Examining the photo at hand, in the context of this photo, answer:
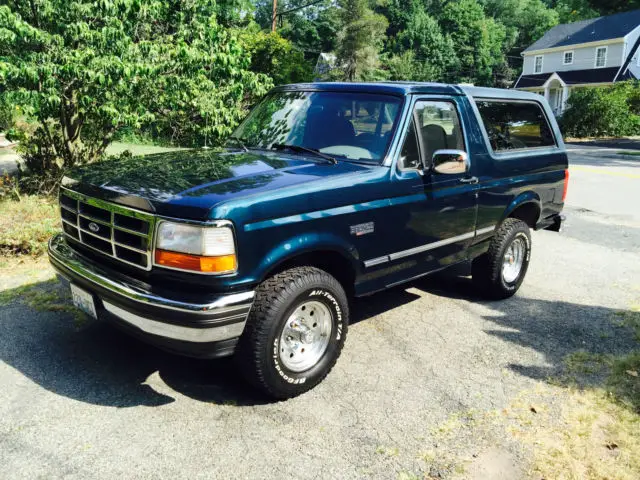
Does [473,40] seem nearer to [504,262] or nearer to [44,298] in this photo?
[504,262]

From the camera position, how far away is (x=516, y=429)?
361 centimetres

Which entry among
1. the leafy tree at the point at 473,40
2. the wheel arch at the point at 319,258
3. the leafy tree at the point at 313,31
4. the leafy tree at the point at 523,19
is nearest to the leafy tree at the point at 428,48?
the leafy tree at the point at 473,40

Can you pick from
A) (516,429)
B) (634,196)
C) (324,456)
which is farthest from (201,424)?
(634,196)

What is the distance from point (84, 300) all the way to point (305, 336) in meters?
1.51

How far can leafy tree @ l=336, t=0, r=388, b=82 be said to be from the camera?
68.9m

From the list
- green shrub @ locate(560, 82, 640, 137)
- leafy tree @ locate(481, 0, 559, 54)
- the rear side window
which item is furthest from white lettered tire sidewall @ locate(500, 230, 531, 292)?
leafy tree @ locate(481, 0, 559, 54)

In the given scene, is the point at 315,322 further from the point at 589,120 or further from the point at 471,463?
the point at 589,120

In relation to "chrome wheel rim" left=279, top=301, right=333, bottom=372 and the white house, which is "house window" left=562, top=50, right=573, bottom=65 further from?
"chrome wheel rim" left=279, top=301, right=333, bottom=372

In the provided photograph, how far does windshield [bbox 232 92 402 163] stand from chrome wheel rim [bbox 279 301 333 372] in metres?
1.23

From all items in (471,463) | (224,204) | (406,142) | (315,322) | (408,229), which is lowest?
(471,463)

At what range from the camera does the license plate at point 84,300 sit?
3.77 m

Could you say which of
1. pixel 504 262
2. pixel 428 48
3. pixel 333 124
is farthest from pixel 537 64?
pixel 333 124

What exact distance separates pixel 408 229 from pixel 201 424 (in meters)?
2.09

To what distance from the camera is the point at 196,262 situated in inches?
130
